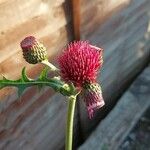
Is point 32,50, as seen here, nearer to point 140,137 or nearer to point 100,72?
point 100,72

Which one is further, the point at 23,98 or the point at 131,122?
the point at 131,122

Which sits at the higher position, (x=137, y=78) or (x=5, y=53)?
(x=5, y=53)

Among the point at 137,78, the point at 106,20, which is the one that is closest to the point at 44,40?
the point at 106,20

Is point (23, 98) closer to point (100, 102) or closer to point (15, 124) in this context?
point (15, 124)

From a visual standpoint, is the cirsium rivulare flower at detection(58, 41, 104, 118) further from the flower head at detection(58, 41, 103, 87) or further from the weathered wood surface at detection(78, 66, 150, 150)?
the weathered wood surface at detection(78, 66, 150, 150)

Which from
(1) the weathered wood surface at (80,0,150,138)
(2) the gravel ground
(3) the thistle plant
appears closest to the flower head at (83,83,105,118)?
(3) the thistle plant

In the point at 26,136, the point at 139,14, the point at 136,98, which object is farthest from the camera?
the point at 136,98
